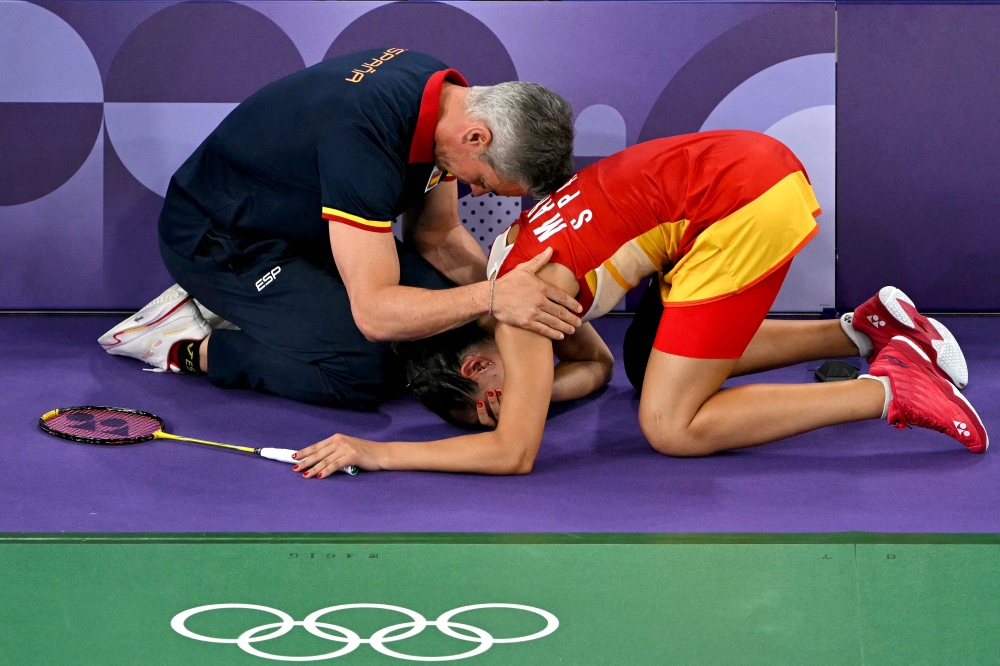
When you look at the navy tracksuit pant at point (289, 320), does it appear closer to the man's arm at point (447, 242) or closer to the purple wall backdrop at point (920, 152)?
the man's arm at point (447, 242)

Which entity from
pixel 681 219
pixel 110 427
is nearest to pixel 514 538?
pixel 681 219

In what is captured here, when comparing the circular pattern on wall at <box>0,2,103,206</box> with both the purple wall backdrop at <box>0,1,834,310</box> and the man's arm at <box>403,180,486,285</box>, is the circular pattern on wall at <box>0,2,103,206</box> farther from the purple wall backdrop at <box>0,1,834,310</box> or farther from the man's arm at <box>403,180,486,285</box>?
the man's arm at <box>403,180,486,285</box>

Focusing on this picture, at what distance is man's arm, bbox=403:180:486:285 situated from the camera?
159 inches

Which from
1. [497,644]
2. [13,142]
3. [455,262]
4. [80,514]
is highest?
[13,142]

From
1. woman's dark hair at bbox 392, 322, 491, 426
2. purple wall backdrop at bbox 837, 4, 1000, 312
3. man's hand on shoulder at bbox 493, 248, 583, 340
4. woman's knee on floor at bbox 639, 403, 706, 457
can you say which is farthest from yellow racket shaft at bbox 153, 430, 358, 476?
purple wall backdrop at bbox 837, 4, 1000, 312

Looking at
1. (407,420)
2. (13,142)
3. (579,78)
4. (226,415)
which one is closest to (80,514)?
(226,415)

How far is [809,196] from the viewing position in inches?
125

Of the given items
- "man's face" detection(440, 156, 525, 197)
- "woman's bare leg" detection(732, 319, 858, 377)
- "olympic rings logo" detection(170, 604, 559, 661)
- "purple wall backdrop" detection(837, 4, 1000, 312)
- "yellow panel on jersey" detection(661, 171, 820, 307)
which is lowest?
"olympic rings logo" detection(170, 604, 559, 661)

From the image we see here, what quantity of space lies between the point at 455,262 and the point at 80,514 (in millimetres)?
1740

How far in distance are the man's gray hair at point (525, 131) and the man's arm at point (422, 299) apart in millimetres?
267

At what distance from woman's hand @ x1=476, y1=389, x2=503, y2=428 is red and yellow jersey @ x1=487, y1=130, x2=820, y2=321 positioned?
382 mm

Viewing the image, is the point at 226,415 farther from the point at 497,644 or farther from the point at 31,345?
the point at 497,644

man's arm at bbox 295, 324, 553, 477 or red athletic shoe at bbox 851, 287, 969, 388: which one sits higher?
→ red athletic shoe at bbox 851, 287, 969, 388

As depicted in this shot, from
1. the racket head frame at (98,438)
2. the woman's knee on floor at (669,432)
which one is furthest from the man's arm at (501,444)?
the racket head frame at (98,438)
